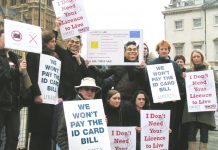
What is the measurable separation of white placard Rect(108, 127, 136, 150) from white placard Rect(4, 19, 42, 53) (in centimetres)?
168

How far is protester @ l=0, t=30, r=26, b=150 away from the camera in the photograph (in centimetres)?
543

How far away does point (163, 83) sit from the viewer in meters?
7.05

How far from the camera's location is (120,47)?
7082 mm

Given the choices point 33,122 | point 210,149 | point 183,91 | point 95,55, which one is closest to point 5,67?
point 33,122

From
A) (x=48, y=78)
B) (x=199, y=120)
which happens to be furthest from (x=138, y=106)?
(x=48, y=78)

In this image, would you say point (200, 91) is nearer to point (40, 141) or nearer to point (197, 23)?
point (40, 141)

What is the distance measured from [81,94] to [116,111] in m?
1.14

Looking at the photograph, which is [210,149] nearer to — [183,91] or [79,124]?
[183,91]

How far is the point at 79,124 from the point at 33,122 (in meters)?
1.03

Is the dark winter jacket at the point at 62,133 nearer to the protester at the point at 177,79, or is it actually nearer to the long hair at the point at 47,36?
the long hair at the point at 47,36

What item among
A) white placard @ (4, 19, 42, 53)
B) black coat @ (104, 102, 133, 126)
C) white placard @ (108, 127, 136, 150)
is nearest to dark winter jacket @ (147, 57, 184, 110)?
black coat @ (104, 102, 133, 126)

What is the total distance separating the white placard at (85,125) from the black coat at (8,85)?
0.89 m

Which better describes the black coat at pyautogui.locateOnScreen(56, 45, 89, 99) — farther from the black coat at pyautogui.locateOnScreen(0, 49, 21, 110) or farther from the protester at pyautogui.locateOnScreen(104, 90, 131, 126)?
the black coat at pyautogui.locateOnScreen(0, 49, 21, 110)

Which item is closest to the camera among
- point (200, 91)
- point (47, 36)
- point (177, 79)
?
point (47, 36)
